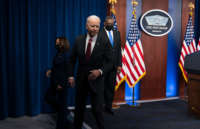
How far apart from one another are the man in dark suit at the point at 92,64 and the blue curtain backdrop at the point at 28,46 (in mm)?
1431

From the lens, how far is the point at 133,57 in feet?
14.5

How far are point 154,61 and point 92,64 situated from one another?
2.78 metres

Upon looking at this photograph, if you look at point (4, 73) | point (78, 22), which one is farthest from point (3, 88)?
point (78, 22)

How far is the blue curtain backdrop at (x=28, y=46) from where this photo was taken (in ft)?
11.7

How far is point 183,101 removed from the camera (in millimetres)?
4926

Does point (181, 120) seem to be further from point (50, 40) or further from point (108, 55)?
point (50, 40)

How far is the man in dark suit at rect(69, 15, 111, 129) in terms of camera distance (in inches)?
98.0

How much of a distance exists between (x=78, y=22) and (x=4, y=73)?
158cm

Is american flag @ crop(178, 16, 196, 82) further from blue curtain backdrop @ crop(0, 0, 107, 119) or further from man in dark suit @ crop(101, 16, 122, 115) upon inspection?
blue curtain backdrop @ crop(0, 0, 107, 119)

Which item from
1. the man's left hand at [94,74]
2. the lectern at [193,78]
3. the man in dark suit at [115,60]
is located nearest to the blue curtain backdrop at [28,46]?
the man in dark suit at [115,60]

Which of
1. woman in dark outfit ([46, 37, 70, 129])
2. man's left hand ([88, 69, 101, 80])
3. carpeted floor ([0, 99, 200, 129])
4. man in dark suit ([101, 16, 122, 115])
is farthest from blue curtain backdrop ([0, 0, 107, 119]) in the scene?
man's left hand ([88, 69, 101, 80])

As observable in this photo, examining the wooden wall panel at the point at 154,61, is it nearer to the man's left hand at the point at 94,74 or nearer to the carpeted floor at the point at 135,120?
the carpeted floor at the point at 135,120

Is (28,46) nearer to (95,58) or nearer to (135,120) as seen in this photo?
(95,58)

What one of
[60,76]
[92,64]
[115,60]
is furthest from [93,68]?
[115,60]
